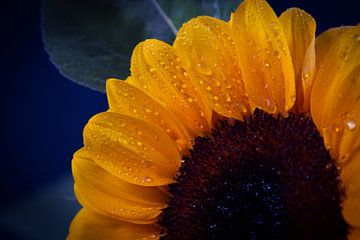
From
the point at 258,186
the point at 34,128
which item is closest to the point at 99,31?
the point at 34,128

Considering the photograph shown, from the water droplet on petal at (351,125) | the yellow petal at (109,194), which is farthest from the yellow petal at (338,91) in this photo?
the yellow petal at (109,194)

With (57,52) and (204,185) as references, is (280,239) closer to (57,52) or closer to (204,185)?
(204,185)

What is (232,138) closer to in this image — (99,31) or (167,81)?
(167,81)

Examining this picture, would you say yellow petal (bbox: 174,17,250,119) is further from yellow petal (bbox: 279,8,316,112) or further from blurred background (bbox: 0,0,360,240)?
blurred background (bbox: 0,0,360,240)

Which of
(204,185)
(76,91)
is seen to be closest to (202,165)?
(204,185)

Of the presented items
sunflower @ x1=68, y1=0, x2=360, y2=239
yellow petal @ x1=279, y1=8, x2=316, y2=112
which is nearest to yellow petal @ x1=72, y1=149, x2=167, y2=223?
sunflower @ x1=68, y1=0, x2=360, y2=239

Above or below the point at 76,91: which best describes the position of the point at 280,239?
below

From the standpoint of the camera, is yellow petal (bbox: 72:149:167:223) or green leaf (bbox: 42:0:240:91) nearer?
yellow petal (bbox: 72:149:167:223)

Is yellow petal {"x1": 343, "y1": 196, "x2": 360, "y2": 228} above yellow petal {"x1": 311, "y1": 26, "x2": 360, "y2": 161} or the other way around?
the other way around
